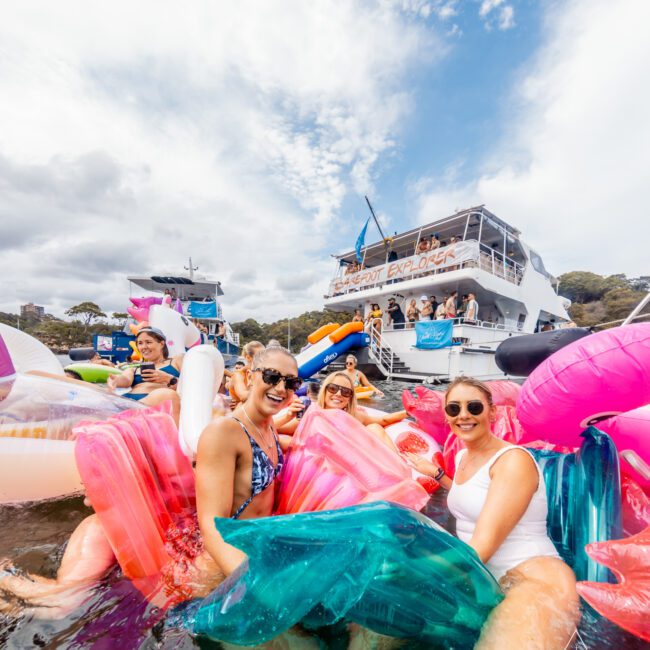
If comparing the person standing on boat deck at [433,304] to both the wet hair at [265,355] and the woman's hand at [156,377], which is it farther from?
the wet hair at [265,355]

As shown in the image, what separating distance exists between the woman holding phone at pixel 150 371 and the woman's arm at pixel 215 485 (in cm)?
209

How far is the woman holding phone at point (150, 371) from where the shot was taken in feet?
11.3

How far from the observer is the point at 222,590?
1.08 meters

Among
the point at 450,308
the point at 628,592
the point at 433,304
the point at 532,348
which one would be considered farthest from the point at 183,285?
the point at 628,592

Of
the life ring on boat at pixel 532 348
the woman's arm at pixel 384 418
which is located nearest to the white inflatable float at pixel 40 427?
the woman's arm at pixel 384 418

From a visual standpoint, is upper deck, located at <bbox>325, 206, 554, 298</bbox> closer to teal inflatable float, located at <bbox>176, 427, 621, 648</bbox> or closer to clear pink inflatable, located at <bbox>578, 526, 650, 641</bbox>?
clear pink inflatable, located at <bbox>578, 526, 650, 641</bbox>

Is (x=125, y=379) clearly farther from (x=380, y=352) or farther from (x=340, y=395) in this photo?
(x=380, y=352)

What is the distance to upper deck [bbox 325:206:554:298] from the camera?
12281 millimetres

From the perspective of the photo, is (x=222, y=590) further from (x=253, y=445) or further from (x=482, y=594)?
(x=482, y=594)

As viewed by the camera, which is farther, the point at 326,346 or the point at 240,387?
the point at 326,346

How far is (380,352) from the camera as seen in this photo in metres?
12.1

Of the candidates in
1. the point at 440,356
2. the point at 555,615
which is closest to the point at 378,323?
the point at 440,356

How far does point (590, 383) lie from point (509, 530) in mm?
892

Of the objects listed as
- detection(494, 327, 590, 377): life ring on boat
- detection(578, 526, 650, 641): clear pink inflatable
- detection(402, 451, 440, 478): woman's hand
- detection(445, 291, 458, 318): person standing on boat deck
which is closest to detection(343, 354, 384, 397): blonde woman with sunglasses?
detection(445, 291, 458, 318): person standing on boat deck
